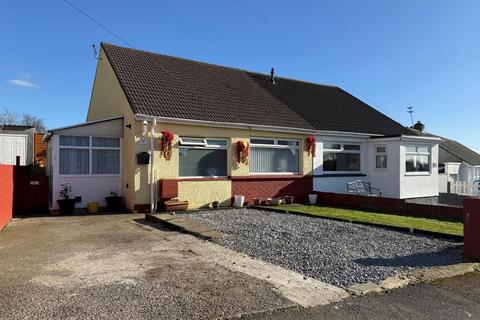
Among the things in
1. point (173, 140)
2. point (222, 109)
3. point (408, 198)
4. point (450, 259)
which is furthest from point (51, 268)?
point (408, 198)

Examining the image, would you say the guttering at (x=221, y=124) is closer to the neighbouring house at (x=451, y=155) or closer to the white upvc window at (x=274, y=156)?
the white upvc window at (x=274, y=156)

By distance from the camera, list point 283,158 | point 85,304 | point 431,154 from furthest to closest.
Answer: point 431,154 → point 283,158 → point 85,304

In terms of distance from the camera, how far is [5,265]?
6719 millimetres

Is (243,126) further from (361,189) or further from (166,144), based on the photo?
(361,189)

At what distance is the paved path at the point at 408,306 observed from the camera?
466 centimetres

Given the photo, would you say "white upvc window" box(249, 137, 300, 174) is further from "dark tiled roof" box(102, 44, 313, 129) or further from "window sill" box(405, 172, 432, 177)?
"window sill" box(405, 172, 432, 177)

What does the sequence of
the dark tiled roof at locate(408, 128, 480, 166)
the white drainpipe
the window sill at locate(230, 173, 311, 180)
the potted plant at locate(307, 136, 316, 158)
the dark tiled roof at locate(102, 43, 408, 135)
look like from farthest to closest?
the dark tiled roof at locate(408, 128, 480, 166)
the potted plant at locate(307, 136, 316, 158)
the window sill at locate(230, 173, 311, 180)
the dark tiled roof at locate(102, 43, 408, 135)
the white drainpipe

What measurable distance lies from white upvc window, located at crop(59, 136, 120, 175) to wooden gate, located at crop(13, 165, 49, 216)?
3.33 ft

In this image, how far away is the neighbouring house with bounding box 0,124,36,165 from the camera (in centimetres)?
2305

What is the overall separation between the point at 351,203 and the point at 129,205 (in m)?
8.41

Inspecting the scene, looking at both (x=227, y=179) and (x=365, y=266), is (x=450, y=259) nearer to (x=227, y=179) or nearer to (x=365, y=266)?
(x=365, y=266)

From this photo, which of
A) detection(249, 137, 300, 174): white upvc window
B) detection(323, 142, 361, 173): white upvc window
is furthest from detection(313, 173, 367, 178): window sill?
detection(249, 137, 300, 174): white upvc window

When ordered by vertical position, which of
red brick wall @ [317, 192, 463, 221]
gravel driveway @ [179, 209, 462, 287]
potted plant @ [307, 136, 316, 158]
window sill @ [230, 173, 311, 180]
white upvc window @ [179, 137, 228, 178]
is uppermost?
potted plant @ [307, 136, 316, 158]

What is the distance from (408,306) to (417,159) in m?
15.5
